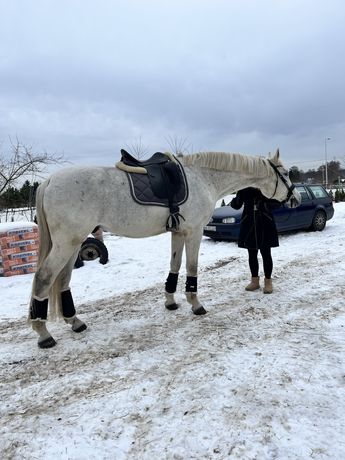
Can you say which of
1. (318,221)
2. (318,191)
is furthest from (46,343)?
(318,191)

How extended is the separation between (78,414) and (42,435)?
27cm

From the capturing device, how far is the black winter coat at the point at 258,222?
514cm

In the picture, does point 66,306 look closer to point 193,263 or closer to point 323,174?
point 193,263

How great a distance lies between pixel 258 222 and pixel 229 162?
3.98 ft

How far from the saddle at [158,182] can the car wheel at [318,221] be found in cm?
847

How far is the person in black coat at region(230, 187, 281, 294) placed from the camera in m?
5.14

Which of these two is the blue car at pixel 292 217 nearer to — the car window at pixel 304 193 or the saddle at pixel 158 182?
the car window at pixel 304 193

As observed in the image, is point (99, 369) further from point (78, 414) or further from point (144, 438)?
point (144, 438)

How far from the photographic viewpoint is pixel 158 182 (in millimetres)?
3814

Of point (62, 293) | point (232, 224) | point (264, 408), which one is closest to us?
point (264, 408)

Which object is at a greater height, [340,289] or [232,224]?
[232,224]

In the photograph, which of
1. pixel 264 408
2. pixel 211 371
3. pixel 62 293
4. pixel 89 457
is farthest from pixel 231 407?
pixel 62 293

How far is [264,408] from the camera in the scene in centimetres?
231

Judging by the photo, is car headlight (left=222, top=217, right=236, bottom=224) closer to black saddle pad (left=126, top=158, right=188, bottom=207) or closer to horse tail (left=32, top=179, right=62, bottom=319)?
black saddle pad (left=126, top=158, right=188, bottom=207)
